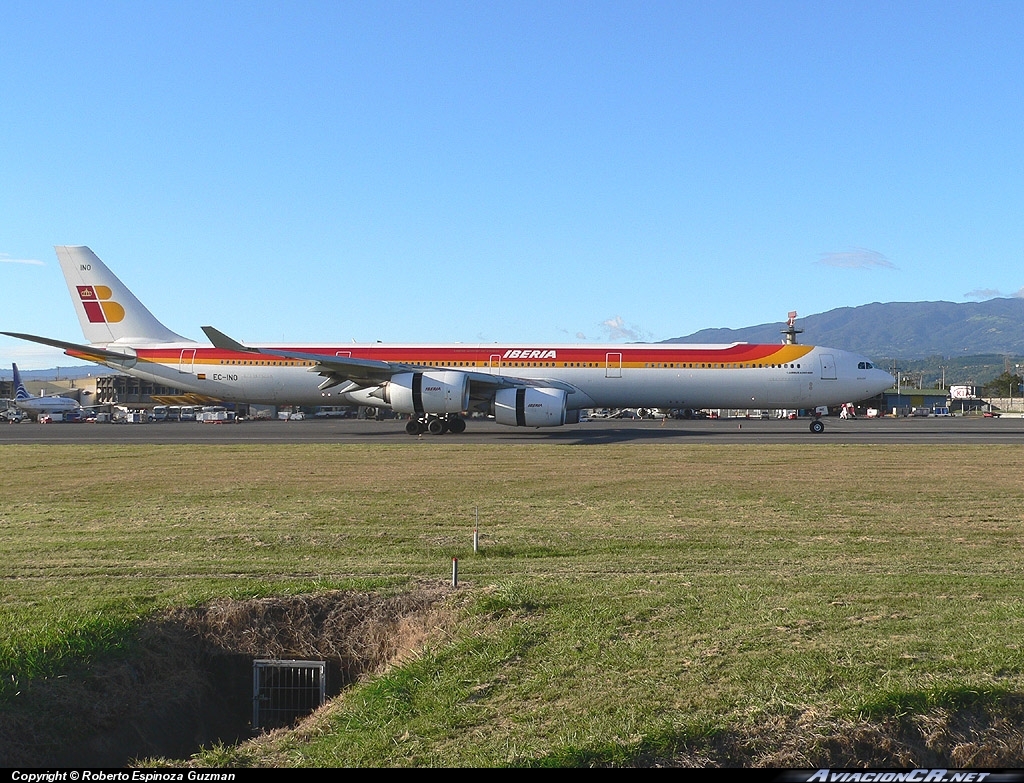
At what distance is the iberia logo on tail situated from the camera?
39.9 meters

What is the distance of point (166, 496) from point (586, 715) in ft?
42.1

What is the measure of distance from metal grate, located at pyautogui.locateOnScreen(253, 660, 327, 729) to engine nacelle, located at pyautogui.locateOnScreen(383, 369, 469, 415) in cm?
2588

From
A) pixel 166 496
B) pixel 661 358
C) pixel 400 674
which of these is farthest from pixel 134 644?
pixel 661 358

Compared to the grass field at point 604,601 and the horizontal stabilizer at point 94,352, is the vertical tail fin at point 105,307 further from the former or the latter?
the grass field at point 604,601

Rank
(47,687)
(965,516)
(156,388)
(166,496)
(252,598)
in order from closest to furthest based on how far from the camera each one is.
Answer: (47,687)
(252,598)
(965,516)
(166,496)
(156,388)

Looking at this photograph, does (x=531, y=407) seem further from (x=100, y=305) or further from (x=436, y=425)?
(x=100, y=305)

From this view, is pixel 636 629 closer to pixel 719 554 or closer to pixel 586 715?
pixel 586 715

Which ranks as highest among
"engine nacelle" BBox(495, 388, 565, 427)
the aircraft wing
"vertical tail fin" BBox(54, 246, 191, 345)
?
"vertical tail fin" BBox(54, 246, 191, 345)

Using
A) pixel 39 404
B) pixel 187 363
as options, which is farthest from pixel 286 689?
pixel 39 404

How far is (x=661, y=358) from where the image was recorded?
37.2 metres

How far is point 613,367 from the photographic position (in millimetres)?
36938

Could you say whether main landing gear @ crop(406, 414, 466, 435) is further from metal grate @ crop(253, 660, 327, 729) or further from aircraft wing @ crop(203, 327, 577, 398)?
metal grate @ crop(253, 660, 327, 729)

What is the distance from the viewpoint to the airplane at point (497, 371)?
1446 inches

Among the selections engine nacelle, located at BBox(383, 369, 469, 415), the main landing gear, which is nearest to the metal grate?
engine nacelle, located at BBox(383, 369, 469, 415)
